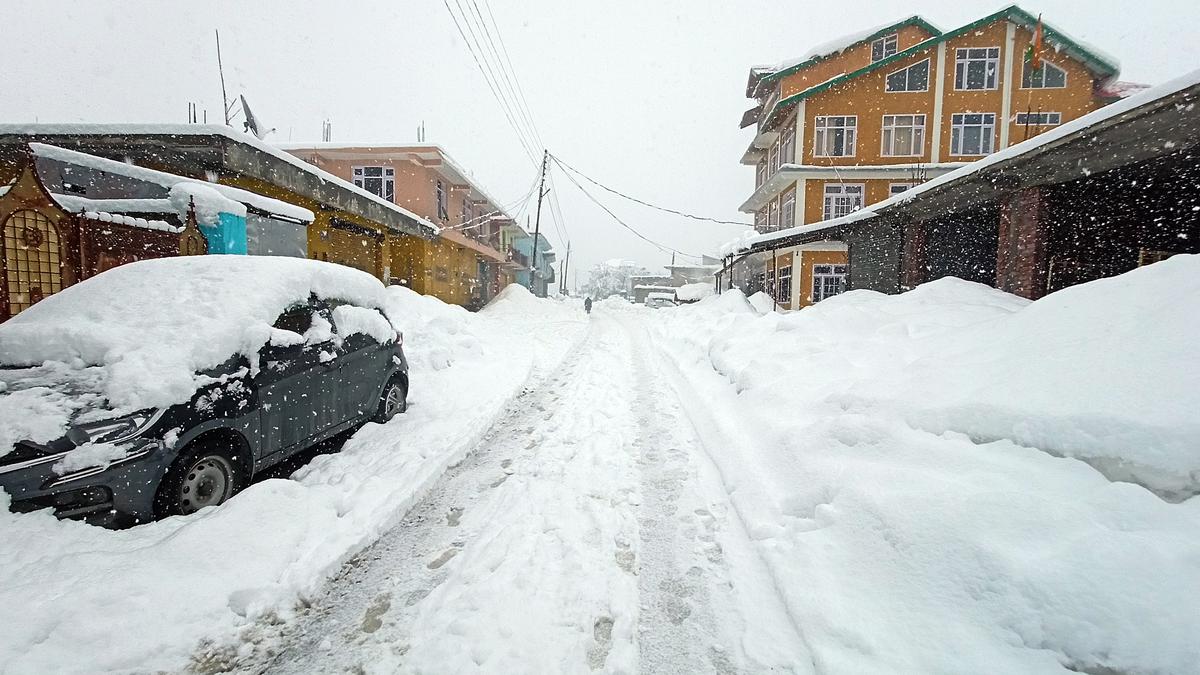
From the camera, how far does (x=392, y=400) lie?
19.7 feet

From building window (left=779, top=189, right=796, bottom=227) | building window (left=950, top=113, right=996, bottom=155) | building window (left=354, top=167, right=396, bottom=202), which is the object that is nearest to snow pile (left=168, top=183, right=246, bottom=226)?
building window (left=354, top=167, right=396, bottom=202)

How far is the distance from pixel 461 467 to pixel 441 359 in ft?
16.0

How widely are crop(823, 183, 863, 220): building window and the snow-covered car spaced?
24501mm

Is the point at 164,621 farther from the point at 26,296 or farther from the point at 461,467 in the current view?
the point at 26,296

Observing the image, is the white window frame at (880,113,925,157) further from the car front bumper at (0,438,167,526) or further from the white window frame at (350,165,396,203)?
the car front bumper at (0,438,167,526)

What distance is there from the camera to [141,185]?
8875 mm

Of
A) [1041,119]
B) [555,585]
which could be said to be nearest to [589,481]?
[555,585]

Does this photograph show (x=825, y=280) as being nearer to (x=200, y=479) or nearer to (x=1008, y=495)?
(x=1008, y=495)

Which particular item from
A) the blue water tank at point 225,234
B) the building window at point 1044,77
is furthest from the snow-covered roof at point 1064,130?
the building window at point 1044,77

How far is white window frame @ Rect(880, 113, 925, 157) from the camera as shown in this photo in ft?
77.4

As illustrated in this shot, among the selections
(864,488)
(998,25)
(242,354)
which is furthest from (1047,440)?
(998,25)

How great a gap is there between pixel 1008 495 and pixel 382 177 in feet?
80.7

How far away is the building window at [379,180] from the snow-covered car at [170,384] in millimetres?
19265

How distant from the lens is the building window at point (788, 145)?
24.6 metres
